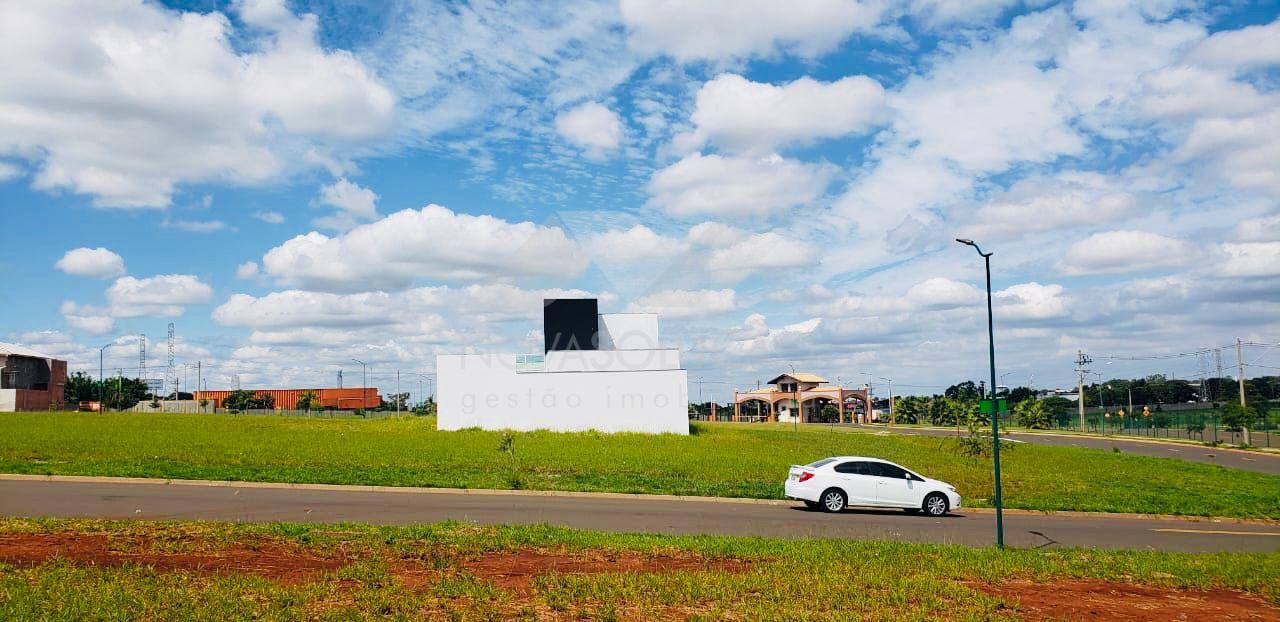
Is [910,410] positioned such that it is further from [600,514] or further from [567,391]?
[600,514]

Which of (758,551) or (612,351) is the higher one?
(612,351)

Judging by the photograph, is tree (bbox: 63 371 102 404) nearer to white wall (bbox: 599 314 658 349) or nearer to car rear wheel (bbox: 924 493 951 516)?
white wall (bbox: 599 314 658 349)

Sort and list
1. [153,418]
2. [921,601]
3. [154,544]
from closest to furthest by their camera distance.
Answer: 1. [921,601]
2. [154,544]
3. [153,418]

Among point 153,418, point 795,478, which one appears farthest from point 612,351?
point 795,478

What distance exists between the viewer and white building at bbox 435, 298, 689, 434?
6056cm

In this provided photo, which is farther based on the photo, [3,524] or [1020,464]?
[1020,464]

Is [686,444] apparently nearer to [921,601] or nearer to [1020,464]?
[1020,464]

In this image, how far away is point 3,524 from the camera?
14828 mm

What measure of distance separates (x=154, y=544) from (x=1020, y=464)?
3899cm

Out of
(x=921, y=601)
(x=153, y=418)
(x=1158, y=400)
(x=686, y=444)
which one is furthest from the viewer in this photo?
(x=1158, y=400)

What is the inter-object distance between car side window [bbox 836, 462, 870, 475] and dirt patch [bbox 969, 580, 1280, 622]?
12388 millimetres

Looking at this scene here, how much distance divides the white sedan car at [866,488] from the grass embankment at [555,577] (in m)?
8.96

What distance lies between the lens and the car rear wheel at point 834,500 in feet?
82.0

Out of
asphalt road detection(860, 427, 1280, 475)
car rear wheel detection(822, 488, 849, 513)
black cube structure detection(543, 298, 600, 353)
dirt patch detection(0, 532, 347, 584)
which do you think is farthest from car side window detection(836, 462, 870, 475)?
black cube structure detection(543, 298, 600, 353)
